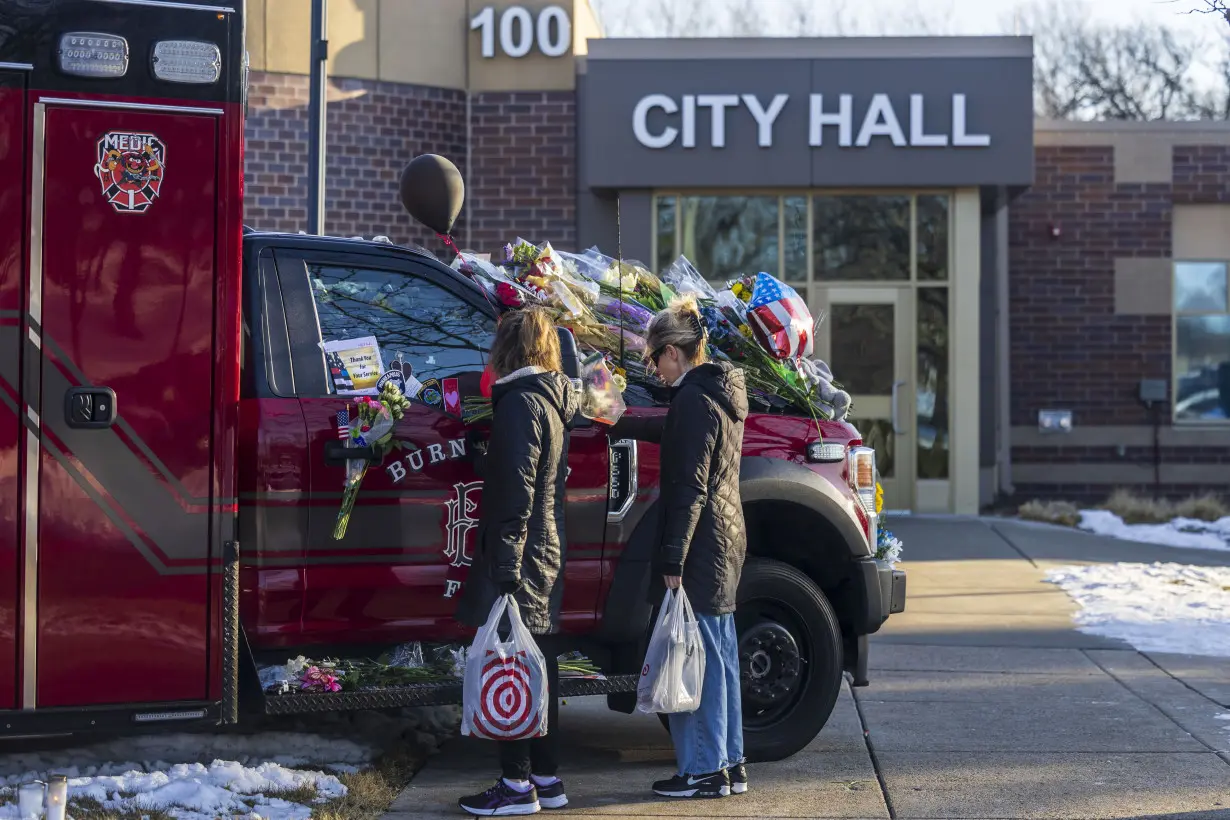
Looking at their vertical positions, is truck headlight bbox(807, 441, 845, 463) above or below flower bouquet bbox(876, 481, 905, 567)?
above

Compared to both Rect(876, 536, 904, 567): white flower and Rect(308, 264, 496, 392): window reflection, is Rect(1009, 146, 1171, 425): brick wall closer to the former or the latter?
Rect(876, 536, 904, 567): white flower

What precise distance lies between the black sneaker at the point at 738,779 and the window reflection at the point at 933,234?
11.0 metres

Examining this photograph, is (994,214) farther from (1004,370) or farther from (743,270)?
(743,270)

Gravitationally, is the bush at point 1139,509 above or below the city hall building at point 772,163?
below

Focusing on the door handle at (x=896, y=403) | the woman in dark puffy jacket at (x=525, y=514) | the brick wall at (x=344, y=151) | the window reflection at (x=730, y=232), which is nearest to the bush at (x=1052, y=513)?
the door handle at (x=896, y=403)

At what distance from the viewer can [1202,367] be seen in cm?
1783

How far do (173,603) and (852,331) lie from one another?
11858 millimetres

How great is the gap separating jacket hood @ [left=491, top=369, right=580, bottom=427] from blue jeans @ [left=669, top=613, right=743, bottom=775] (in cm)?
93

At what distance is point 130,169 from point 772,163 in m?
11.1

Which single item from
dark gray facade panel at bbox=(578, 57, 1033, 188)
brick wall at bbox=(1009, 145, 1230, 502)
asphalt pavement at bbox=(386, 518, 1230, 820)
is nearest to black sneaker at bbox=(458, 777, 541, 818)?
asphalt pavement at bbox=(386, 518, 1230, 820)

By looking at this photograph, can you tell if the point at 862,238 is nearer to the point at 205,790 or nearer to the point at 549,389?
the point at 549,389

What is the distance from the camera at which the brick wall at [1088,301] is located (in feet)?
57.2

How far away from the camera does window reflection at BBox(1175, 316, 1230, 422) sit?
58.3 feet

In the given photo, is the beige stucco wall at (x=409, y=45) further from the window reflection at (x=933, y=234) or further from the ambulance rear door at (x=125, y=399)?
the ambulance rear door at (x=125, y=399)
